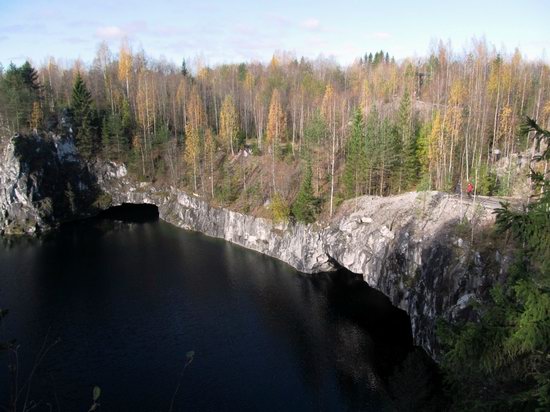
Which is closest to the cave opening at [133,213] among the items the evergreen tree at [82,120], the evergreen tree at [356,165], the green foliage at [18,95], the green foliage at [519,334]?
the evergreen tree at [82,120]

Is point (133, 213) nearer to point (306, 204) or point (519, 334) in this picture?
point (306, 204)

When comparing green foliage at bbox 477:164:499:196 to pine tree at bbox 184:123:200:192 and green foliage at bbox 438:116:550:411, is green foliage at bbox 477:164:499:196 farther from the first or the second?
pine tree at bbox 184:123:200:192

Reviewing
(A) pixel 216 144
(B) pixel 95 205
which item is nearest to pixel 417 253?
(A) pixel 216 144

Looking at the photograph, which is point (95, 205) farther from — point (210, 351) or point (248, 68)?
point (248, 68)

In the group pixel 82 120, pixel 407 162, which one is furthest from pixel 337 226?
pixel 82 120

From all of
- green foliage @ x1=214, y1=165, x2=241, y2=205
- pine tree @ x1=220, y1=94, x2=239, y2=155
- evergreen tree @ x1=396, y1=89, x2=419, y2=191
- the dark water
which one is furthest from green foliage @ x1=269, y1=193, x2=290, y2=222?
pine tree @ x1=220, y1=94, x2=239, y2=155
